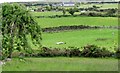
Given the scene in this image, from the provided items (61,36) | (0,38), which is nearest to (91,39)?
(61,36)

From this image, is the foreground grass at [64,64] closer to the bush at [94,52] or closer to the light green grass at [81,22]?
the bush at [94,52]

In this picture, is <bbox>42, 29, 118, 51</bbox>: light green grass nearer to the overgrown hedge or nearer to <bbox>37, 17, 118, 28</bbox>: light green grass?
the overgrown hedge

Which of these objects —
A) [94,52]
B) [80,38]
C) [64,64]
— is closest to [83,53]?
[94,52]

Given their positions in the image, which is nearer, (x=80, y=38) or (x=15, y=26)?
(x=15, y=26)

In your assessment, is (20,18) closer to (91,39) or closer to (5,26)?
(5,26)

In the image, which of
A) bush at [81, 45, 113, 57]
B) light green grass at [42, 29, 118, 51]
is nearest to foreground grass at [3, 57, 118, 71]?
bush at [81, 45, 113, 57]

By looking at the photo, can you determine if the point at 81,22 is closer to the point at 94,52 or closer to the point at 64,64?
the point at 94,52

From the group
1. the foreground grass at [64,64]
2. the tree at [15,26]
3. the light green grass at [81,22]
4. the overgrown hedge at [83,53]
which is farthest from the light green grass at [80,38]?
the tree at [15,26]
